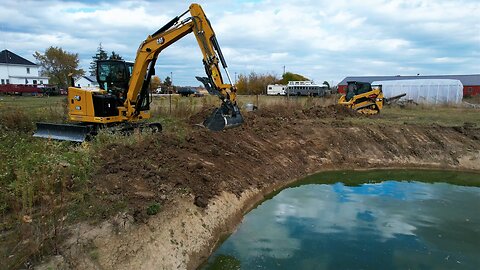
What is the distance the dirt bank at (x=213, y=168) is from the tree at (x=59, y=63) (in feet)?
139

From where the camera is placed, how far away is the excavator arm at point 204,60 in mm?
10641

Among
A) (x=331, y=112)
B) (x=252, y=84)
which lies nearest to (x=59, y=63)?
(x=252, y=84)

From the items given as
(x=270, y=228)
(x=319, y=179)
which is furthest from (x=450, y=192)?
(x=270, y=228)

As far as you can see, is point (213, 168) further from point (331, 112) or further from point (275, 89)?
point (275, 89)

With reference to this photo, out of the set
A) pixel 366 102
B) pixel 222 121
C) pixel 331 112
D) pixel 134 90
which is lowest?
pixel 331 112

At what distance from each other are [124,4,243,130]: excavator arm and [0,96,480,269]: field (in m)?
1.02

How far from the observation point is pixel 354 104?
23.0 m

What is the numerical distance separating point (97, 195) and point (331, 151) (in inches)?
408

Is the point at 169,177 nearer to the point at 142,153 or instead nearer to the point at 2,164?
the point at 142,153

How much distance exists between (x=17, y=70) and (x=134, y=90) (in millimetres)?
57037

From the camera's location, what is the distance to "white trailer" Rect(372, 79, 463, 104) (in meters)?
35.4

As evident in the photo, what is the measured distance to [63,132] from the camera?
10.8 m

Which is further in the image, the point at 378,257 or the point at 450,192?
the point at 450,192

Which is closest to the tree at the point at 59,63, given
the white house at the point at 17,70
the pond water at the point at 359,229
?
the white house at the point at 17,70
